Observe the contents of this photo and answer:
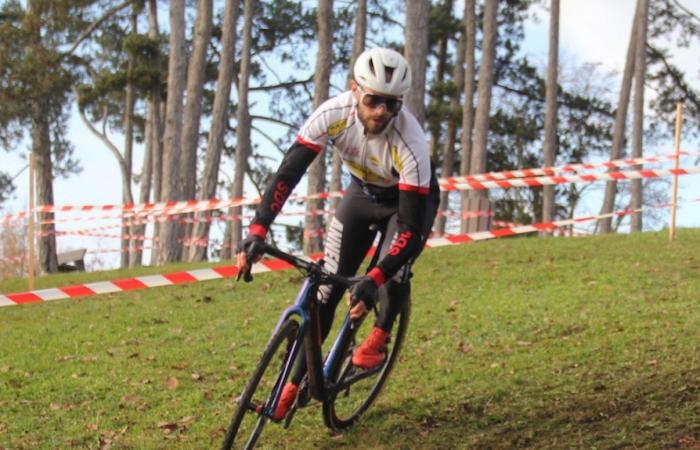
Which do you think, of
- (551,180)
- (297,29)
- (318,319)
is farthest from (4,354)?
(297,29)

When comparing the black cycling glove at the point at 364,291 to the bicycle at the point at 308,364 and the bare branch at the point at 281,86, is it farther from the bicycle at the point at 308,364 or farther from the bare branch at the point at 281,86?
the bare branch at the point at 281,86

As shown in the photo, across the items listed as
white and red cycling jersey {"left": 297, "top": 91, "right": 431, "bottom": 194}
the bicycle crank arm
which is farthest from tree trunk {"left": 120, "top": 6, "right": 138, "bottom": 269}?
white and red cycling jersey {"left": 297, "top": 91, "right": 431, "bottom": 194}

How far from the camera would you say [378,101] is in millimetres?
5133

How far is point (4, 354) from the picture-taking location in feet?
31.1

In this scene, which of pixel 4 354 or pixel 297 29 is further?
pixel 297 29

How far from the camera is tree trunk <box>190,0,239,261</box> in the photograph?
23.9 metres

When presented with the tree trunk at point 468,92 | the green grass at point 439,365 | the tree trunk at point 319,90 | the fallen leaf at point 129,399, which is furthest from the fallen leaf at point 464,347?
the tree trunk at point 468,92

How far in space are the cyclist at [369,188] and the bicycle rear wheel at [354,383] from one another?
0.11 meters

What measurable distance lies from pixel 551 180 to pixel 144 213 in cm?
768

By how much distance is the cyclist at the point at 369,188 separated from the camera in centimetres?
506

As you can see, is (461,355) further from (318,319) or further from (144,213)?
(144,213)

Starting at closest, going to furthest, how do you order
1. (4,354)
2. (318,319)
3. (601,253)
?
(318,319)
(4,354)
(601,253)

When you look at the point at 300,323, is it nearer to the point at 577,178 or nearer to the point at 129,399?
the point at 129,399

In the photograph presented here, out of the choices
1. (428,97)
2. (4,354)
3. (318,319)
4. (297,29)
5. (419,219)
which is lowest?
(4,354)
